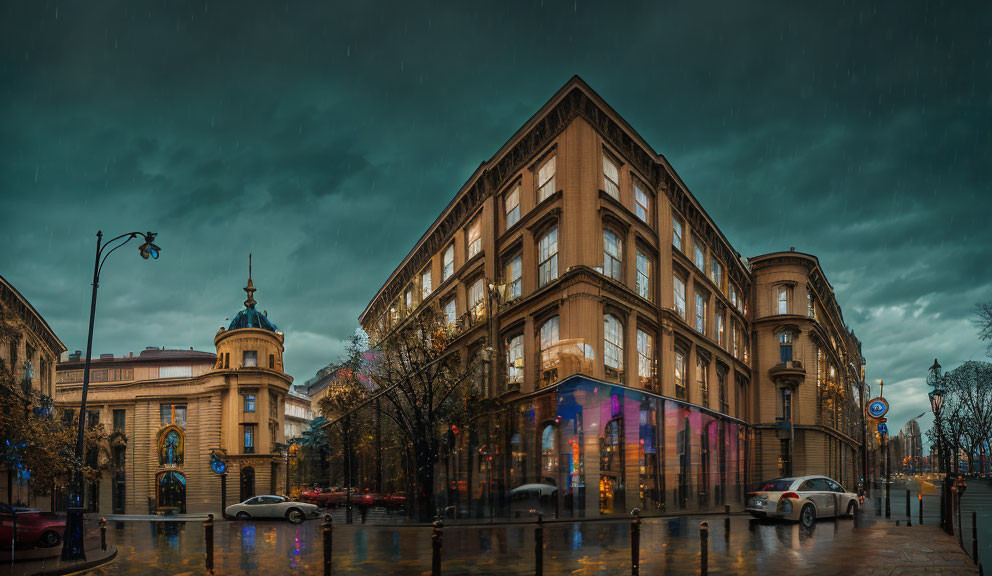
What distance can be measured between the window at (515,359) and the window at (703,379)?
10877 mm

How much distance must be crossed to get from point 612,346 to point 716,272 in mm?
19112

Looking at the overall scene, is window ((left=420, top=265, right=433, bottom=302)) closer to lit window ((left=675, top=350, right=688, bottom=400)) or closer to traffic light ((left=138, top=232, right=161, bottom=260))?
lit window ((left=675, top=350, right=688, bottom=400))

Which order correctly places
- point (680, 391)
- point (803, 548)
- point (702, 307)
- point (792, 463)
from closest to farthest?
point (803, 548) < point (680, 391) < point (702, 307) < point (792, 463)

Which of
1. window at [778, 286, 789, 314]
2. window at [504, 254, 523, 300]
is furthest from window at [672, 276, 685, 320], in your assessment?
window at [778, 286, 789, 314]

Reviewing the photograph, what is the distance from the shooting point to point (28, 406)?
2859 cm

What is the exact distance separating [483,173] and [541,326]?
376 inches

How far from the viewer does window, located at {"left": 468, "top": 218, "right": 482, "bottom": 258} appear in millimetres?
37219

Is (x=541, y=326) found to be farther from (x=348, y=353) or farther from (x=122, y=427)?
(x=122, y=427)

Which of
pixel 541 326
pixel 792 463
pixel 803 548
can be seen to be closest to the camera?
pixel 803 548

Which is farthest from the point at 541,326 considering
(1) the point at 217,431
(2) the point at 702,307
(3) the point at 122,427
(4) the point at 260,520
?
(3) the point at 122,427

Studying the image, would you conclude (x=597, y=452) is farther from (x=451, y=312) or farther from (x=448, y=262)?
(x=448, y=262)

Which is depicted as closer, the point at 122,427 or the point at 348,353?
the point at 348,353

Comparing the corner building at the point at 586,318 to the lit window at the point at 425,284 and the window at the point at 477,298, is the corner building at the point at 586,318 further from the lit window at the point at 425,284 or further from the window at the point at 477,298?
the lit window at the point at 425,284

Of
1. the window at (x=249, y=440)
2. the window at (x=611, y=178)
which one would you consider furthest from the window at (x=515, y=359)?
the window at (x=249, y=440)
